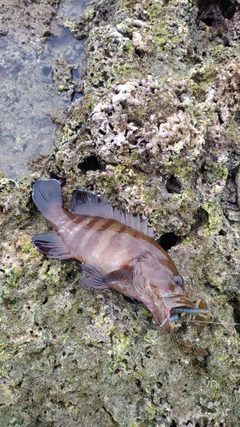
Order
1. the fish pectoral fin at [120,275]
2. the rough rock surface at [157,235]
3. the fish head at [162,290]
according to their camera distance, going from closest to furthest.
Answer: the fish head at [162,290], the fish pectoral fin at [120,275], the rough rock surface at [157,235]

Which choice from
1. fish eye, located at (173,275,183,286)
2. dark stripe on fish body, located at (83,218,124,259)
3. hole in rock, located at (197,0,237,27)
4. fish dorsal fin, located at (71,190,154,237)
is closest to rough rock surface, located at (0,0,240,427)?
fish dorsal fin, located at (71,190,154,237)

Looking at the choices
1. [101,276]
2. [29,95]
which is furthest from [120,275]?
[29,95]

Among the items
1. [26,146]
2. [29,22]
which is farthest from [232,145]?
[29,22]

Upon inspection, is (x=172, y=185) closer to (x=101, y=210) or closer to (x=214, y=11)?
(x=101, y=210)

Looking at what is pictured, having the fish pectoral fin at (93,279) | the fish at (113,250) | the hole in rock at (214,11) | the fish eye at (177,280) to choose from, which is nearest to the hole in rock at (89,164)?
the fish at (113,250)

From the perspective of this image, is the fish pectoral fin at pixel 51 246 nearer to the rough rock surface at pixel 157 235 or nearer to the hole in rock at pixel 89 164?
the rough rock surface at pixel 157 235

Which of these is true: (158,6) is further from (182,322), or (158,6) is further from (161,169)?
Answer: (182,322)

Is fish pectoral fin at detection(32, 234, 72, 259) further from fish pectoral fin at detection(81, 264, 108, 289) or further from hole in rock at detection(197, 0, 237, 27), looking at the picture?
hole in rock at detection(197, 0, 237, 27)
